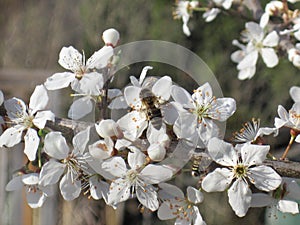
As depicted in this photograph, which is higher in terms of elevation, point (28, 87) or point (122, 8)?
point (122, 8)

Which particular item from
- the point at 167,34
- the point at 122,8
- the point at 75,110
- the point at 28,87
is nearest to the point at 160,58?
the point at 167,34

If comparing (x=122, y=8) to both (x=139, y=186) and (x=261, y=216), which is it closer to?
(x=261, y=216)

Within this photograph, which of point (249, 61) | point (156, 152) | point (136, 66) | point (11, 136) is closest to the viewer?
point (156, 152)

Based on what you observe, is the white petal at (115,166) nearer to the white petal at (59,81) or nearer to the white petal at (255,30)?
the white petal at (59,81)

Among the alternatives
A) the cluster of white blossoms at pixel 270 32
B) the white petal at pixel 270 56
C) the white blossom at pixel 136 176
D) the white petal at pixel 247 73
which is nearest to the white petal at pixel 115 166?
the white blossom at pixel 136 176

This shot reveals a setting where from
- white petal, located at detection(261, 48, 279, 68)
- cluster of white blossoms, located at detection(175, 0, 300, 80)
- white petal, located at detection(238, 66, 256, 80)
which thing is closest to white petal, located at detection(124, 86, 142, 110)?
cluster of white blossoms, located at detection(175, 0, 300, 80)

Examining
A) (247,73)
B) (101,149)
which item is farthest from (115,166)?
(247,73)

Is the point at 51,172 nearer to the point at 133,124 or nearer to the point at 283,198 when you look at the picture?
the point at 133,124
